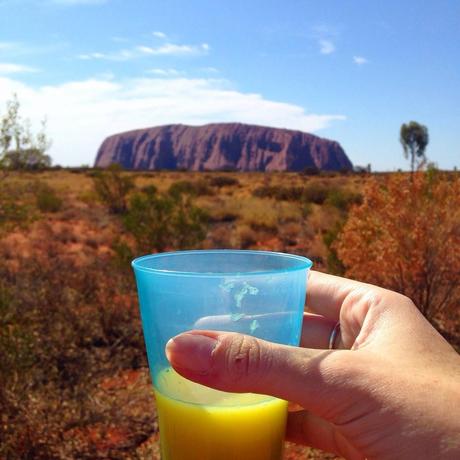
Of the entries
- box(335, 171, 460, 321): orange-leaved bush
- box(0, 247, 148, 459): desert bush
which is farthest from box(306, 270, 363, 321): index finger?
box(335, 171, 460, 321): orange-leaved bush

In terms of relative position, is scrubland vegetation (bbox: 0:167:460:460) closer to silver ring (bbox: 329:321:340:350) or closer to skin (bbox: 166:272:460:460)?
silver ring (bbox: 329:321:340:350)

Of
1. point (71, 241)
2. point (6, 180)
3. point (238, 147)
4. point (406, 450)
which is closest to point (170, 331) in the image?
point (406, 450)

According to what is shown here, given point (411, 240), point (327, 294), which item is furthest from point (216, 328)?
point (411, 240)

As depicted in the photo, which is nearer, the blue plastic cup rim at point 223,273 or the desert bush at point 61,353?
the blue plastic cup rim at point 223,273

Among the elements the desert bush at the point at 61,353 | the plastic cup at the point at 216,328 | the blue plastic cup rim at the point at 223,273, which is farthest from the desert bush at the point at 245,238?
the plastic cup at the point at 216,328

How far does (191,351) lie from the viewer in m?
1.01

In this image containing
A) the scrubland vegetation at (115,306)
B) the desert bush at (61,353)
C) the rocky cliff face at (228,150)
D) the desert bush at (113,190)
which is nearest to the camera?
the desert bush at (61,353)

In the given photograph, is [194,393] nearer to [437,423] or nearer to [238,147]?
[437,423]

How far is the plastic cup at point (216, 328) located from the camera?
1011 millimetres

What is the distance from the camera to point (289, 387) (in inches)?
41.9

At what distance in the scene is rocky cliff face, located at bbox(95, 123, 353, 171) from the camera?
109 m

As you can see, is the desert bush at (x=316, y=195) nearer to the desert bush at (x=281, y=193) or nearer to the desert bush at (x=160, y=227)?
the desert bush at (x=281, y=193)

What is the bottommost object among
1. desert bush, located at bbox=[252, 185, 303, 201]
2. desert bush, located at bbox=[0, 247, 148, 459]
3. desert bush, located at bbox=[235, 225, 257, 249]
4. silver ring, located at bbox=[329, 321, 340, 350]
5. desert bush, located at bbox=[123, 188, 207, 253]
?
desert bush, located at bbox=[0, 247, 148, 459]

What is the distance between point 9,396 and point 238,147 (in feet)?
363
